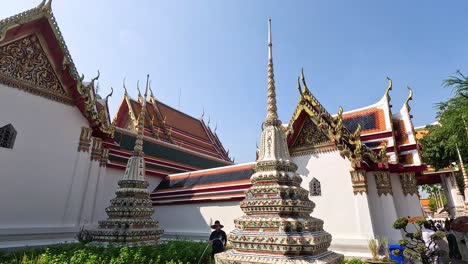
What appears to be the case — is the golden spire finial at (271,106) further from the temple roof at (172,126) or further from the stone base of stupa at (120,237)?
the temple roof at (172,126)

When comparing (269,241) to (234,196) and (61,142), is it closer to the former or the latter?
(234,196)

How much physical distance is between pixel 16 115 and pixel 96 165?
270 centimetres

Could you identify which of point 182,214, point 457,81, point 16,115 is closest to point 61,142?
point 16,115

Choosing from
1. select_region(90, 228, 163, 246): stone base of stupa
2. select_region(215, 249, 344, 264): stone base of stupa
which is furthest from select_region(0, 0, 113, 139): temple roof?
select_region(215, 249, 344, 264): stone base of stupa

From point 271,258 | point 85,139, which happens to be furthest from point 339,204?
point 85,139

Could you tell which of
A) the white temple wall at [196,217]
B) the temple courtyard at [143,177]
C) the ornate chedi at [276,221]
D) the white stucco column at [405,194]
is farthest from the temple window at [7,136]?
the white stucco column at [405,194]

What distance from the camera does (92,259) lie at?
163 inches

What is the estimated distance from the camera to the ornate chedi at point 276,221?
10.4 ft

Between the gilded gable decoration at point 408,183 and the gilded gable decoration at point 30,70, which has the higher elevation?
the gilded gable decoration at point 30,70

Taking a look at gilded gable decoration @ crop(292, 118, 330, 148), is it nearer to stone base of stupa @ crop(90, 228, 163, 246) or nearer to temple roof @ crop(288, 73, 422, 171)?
temple roof @ crop(288, 73, 422, 171)

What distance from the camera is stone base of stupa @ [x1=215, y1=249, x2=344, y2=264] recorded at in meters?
3.05

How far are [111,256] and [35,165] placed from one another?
4.38 metres

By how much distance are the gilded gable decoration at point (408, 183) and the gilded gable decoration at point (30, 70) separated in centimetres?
1038

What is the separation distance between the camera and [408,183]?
25.5 feet
